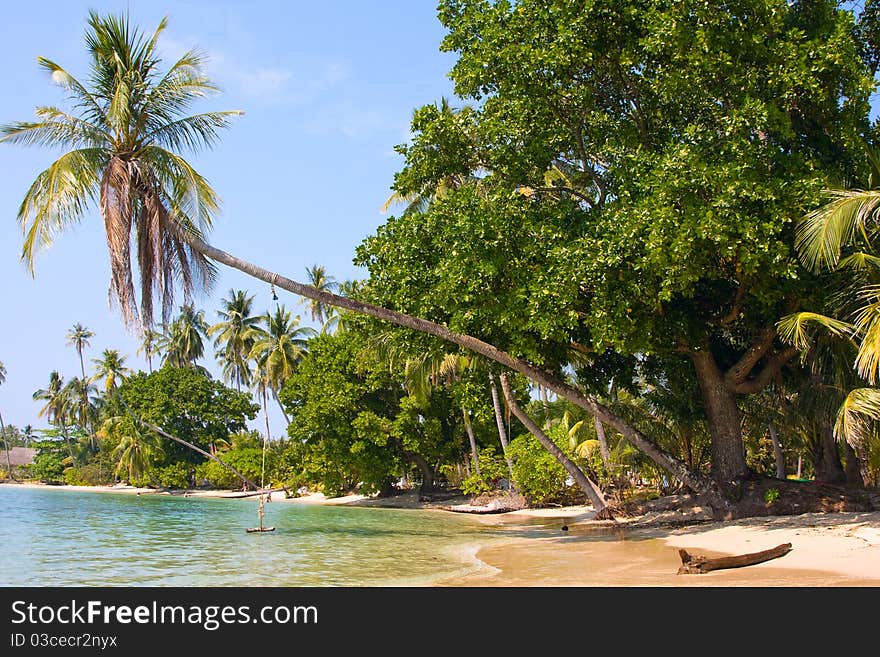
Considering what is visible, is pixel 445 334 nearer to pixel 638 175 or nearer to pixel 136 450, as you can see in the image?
pixel 638 175

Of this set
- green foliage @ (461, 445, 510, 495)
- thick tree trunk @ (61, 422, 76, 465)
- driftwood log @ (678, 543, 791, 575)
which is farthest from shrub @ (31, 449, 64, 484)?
driftwood log @ (678, 543, 791, 575)

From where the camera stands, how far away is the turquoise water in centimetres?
1173

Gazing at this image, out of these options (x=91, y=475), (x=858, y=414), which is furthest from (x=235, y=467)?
(x=858, y=414)

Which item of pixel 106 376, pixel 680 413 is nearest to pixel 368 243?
pixel 680 413

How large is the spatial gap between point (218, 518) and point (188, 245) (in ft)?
48.7

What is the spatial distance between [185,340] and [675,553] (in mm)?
55586

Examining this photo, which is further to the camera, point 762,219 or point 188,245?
point 188,245

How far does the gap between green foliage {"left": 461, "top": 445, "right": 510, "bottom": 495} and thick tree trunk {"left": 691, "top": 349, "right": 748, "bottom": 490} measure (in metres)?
14.5

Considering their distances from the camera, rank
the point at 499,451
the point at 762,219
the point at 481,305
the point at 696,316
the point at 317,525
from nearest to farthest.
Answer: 1. the point at 762,219
2. the point at 481,305
3. the point at 696,316
4. the point at 317,525
5. the point at 499,451

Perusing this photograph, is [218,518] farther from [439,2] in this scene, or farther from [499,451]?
[439,2]

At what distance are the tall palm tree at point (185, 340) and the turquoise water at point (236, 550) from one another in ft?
117

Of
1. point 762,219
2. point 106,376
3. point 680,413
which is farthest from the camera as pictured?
point 106,376

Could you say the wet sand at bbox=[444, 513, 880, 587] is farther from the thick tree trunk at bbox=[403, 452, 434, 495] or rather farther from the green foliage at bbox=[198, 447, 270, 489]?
the green foliage at bbox=[198, 447, 270, 489]
